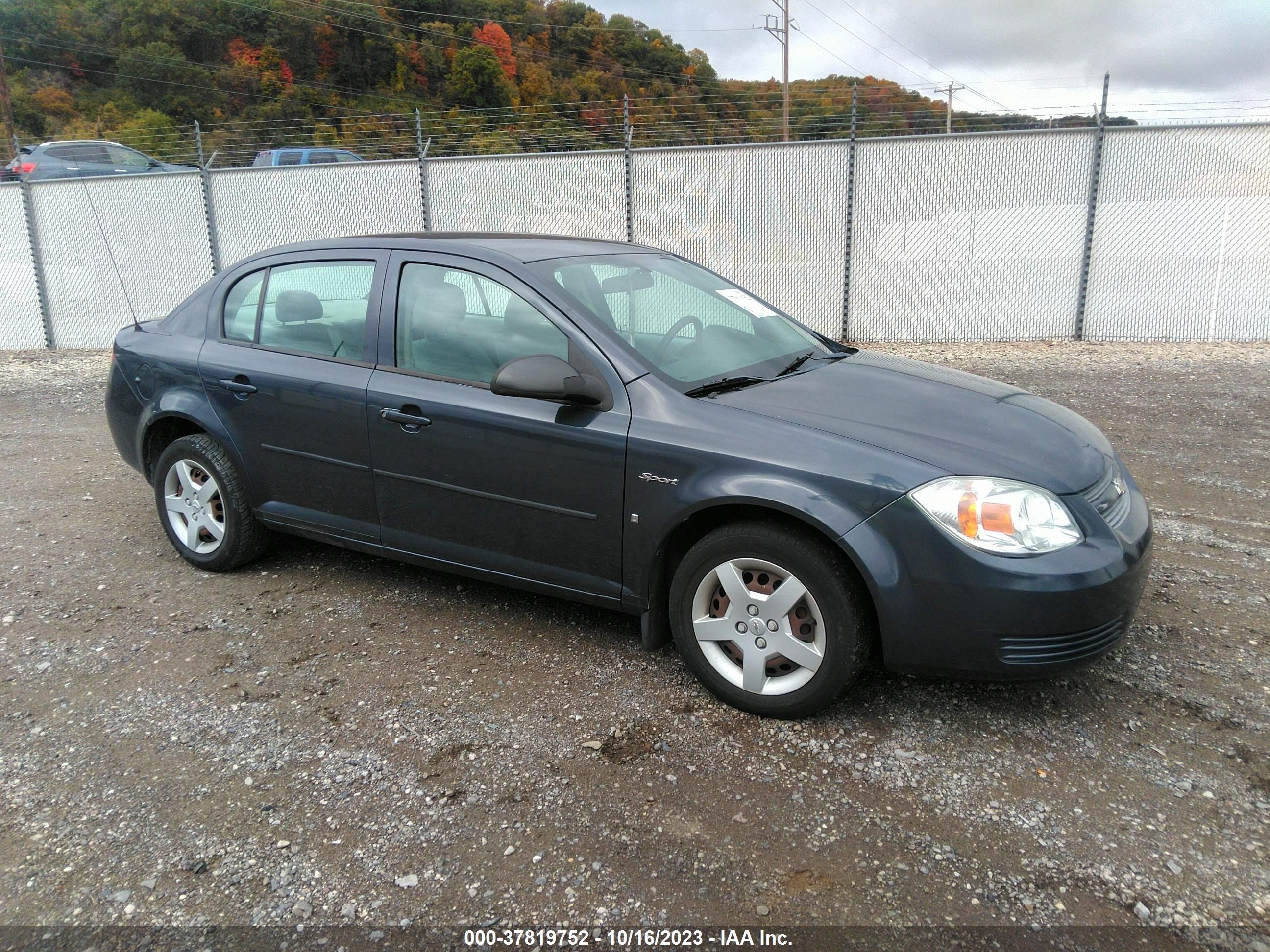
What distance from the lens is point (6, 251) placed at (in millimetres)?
12617

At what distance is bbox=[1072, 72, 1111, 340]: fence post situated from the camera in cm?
977

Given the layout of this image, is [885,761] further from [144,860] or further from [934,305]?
[934,305]

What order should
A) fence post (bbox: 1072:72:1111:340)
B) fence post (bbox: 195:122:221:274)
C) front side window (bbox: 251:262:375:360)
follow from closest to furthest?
1. front side window (bbox: 251:262:375:360)
2. fence post (bbox: 1072:72:1111:340)
3. fence post (bbox: 195:122:221:274)

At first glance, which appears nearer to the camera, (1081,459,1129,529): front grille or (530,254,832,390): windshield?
(1081,459,1129,529): front grille

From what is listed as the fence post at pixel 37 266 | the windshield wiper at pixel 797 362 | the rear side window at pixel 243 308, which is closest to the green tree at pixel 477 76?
the fence post at pixel 37 266

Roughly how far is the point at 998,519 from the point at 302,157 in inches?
718

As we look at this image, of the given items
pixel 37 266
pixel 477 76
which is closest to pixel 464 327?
pixel 37 266

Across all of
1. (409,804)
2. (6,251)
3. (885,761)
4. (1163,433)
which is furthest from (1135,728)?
(6,251)

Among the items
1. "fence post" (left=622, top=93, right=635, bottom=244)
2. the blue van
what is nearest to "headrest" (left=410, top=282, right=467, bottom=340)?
"fence post" (left=622, top=93, right=635, bottom=244)

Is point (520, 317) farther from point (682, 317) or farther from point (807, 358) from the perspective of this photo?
point (807, 358)

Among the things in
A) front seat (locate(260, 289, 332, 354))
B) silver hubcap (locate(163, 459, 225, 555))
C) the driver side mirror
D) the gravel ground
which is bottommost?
the gravel ground

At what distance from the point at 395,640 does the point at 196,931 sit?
162 cm

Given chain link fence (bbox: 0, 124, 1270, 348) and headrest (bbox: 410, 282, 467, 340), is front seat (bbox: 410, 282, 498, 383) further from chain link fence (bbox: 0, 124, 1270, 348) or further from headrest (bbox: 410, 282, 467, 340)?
chain link fence (bbox: 0, 124, 1270, 348)

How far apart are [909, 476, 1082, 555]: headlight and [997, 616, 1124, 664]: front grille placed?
27 cm
